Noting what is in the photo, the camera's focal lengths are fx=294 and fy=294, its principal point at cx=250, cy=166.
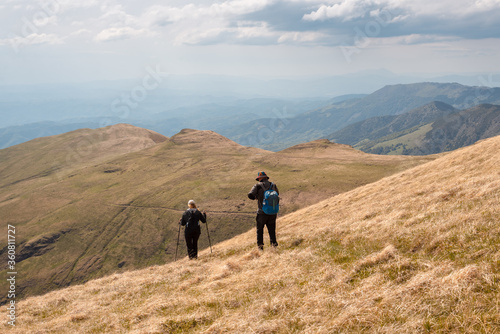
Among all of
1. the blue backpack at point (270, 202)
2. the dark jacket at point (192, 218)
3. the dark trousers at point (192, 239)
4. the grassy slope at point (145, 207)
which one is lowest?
the grassy slope at point (145, 207)

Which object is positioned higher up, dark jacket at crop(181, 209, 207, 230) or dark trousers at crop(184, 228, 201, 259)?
dark jacket at crop(181, 209, 207, 230)

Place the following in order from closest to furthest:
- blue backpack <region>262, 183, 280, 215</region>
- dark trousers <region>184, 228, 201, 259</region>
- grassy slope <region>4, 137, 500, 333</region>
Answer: grassy slope <region>4, 137, 500, 333</region>
blue backpack <region>262, 183, 280, 215</region>
dark trousers <region>184, 228, 201, 259</region>

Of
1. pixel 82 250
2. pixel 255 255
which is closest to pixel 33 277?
pixel 82 250

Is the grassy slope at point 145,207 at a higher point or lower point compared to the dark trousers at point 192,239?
lower

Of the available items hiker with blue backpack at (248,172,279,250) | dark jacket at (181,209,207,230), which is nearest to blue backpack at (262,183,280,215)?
hiker with blue backpack at (248,172,279,250)

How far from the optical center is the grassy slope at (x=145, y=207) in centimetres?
11394

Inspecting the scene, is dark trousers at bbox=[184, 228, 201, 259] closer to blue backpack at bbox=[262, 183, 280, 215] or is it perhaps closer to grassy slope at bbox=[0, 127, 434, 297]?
blue backpack at bbox=[262, 183, 280, 215]

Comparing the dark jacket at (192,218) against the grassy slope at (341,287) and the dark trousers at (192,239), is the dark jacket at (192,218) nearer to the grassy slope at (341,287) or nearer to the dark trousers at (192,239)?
the dark trousers at (192,239)

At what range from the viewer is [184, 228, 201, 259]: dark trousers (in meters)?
18.7

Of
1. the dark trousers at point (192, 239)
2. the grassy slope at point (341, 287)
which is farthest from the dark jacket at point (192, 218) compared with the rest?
the grassy slope at point (341, 287)

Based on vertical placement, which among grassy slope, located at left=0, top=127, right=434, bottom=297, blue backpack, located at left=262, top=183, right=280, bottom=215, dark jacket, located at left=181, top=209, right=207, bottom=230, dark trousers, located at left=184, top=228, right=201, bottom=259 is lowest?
grassy slope, located at left=0, top=127, right=434, bottom=297

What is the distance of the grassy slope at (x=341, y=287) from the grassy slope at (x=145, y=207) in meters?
92.8

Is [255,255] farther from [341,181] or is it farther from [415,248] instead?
[341,181]

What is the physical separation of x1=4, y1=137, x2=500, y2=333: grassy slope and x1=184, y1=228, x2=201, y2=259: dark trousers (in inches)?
75.7
